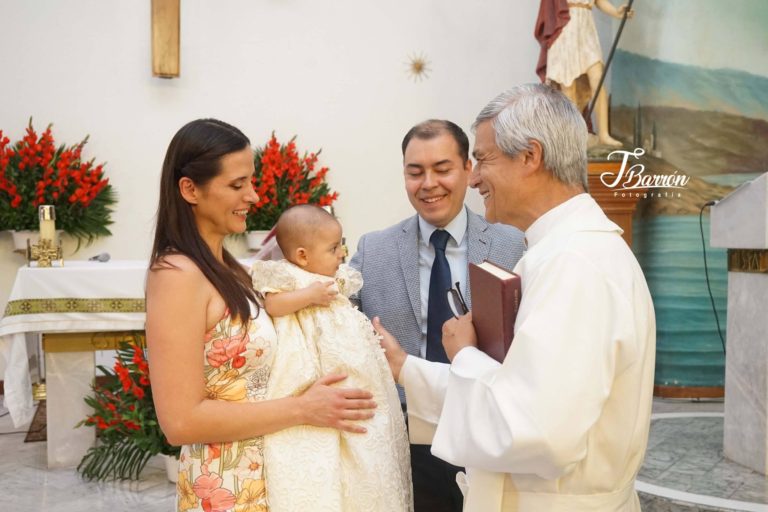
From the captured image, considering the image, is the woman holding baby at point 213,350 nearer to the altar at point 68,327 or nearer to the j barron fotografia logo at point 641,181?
the altar at point 68,327

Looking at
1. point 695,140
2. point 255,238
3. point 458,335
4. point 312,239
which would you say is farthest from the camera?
point 255,238

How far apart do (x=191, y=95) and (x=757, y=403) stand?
16.5 feet

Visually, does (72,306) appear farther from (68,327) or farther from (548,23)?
(548,23)

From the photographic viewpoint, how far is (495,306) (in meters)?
1.73

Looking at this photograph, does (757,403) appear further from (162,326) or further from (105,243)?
(105,243)

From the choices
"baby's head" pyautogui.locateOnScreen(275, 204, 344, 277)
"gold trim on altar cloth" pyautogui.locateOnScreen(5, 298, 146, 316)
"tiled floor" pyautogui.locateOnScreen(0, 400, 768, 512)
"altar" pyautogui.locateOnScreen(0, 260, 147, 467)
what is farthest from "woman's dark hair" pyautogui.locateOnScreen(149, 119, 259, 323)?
"altar" pyautogui.locateOnScreen(0, 260, 147, 467)

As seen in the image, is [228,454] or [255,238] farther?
[255,238]

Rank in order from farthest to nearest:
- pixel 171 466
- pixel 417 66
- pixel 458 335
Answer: pixel 417 66
pixel 171 466
pixel 458 335

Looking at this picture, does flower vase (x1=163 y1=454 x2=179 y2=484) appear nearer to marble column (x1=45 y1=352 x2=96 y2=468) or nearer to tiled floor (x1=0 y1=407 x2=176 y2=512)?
tiled floor (x1=0 y1=407 x2=176 y2=512)

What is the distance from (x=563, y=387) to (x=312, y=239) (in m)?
0.96

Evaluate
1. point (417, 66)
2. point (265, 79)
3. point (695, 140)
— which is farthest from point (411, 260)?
point (417, 66)

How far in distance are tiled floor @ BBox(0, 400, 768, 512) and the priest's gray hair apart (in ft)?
7.12

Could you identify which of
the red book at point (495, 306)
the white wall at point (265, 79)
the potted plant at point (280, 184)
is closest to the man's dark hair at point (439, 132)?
the red book at point (495, 306)

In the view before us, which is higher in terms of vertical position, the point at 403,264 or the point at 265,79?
the point at 265,79
